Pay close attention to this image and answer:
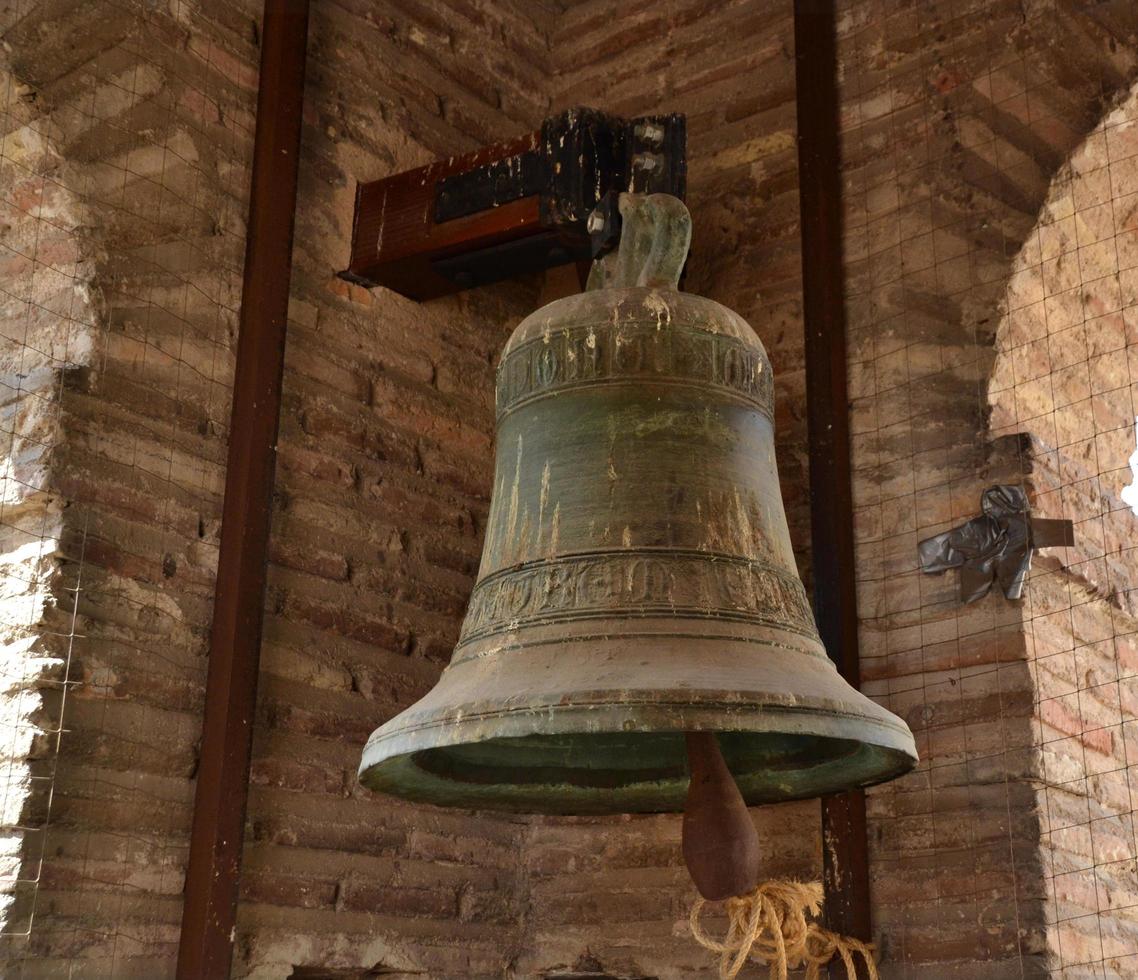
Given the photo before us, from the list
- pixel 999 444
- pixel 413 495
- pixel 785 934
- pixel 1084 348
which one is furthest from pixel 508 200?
pixel 785 934

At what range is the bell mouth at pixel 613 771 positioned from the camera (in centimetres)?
229

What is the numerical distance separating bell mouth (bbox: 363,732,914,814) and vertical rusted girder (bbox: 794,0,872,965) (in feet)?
2.05

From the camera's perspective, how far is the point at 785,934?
2861 mm

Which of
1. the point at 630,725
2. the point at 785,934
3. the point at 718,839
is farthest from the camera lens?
the point at 785,934

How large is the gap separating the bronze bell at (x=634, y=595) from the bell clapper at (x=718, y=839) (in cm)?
11

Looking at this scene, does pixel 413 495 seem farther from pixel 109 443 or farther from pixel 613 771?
pixel 613 771

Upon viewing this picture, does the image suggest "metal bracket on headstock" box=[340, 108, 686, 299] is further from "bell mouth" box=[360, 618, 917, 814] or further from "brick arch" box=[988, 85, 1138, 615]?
"bell mouth" box=[360, 618, 917, 814]

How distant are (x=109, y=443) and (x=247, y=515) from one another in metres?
0.29

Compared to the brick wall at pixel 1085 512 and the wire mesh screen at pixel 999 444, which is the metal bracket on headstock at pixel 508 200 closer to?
the wire mesh screen at pixel 999 444

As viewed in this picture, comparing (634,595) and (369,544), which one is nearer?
(634,595)

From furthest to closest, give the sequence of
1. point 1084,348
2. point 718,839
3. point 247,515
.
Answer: point 1084,348
point 247,515
point 718,839

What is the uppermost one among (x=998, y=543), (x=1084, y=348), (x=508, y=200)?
(x=508, y=200)

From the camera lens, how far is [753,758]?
2395 millimetres

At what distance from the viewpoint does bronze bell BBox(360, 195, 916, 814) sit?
1.92 metres
